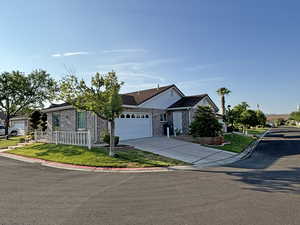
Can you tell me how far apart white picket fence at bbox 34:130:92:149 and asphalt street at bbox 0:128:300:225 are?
5353mm

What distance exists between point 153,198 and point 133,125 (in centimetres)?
1280

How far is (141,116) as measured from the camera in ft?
61.4

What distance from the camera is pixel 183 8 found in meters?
12.6

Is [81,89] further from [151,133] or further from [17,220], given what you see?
[151,133]

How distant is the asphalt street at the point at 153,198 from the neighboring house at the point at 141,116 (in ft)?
28.6

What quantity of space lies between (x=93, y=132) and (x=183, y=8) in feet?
37.5

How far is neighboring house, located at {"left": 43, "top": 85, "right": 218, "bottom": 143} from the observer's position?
53.6ft

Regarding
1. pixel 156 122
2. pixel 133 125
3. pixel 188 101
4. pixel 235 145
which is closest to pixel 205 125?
pixel 235 145

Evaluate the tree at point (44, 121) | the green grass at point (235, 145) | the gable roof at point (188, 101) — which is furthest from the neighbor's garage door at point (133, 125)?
the tree at point (44, 121)

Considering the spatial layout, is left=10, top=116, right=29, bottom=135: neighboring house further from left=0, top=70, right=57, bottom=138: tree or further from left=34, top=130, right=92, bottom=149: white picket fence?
left=34, top=130, right=92, bottom=149: white picket fence

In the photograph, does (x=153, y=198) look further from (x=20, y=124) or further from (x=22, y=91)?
(x=20, y=124)

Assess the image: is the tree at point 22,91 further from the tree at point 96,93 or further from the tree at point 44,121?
the tree at point 96,93

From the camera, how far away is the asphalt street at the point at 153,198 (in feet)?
12.9

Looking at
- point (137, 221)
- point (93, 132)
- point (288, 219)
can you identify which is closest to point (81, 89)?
point (93, 132)
